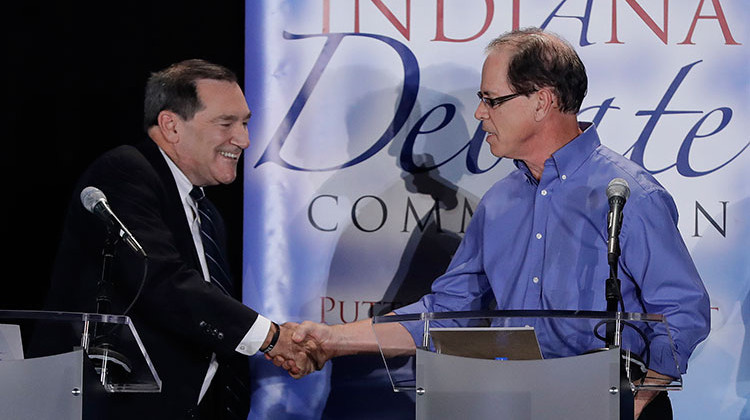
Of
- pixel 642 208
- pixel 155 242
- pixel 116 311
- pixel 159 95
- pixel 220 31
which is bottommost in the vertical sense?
pixel 116 311

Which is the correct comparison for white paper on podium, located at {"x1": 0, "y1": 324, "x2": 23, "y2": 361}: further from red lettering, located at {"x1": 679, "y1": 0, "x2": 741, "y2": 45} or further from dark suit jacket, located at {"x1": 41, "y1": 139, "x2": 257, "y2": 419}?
red lettering, located at {"x1": 679, "y1": 0, "x2": 741, "y2": 45}

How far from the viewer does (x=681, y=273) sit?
302 centimetres

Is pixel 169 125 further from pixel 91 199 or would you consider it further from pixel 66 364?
pixel 66 364

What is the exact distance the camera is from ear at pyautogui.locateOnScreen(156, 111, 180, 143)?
159 inches

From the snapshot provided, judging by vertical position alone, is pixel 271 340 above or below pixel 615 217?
below

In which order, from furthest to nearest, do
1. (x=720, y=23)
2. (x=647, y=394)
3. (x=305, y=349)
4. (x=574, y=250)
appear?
(x=720, y=23)
(x=305, y=349)
(x=574, y=250)
(x=647, y=394)

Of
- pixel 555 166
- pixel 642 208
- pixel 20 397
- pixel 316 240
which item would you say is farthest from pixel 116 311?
pixel 642 208

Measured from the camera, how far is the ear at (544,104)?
3.43 m

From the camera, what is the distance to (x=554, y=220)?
332 centimetres

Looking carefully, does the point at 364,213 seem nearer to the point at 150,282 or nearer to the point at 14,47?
the point at 150,282

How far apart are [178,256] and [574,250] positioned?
143 centimetres

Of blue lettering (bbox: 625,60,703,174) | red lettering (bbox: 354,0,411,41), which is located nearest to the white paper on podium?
red lettering (bbox: 354,0,411,41)

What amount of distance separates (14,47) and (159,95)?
0.67 meters

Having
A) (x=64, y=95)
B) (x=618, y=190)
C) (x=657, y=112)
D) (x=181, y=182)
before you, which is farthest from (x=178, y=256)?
(x=657, y=112)
